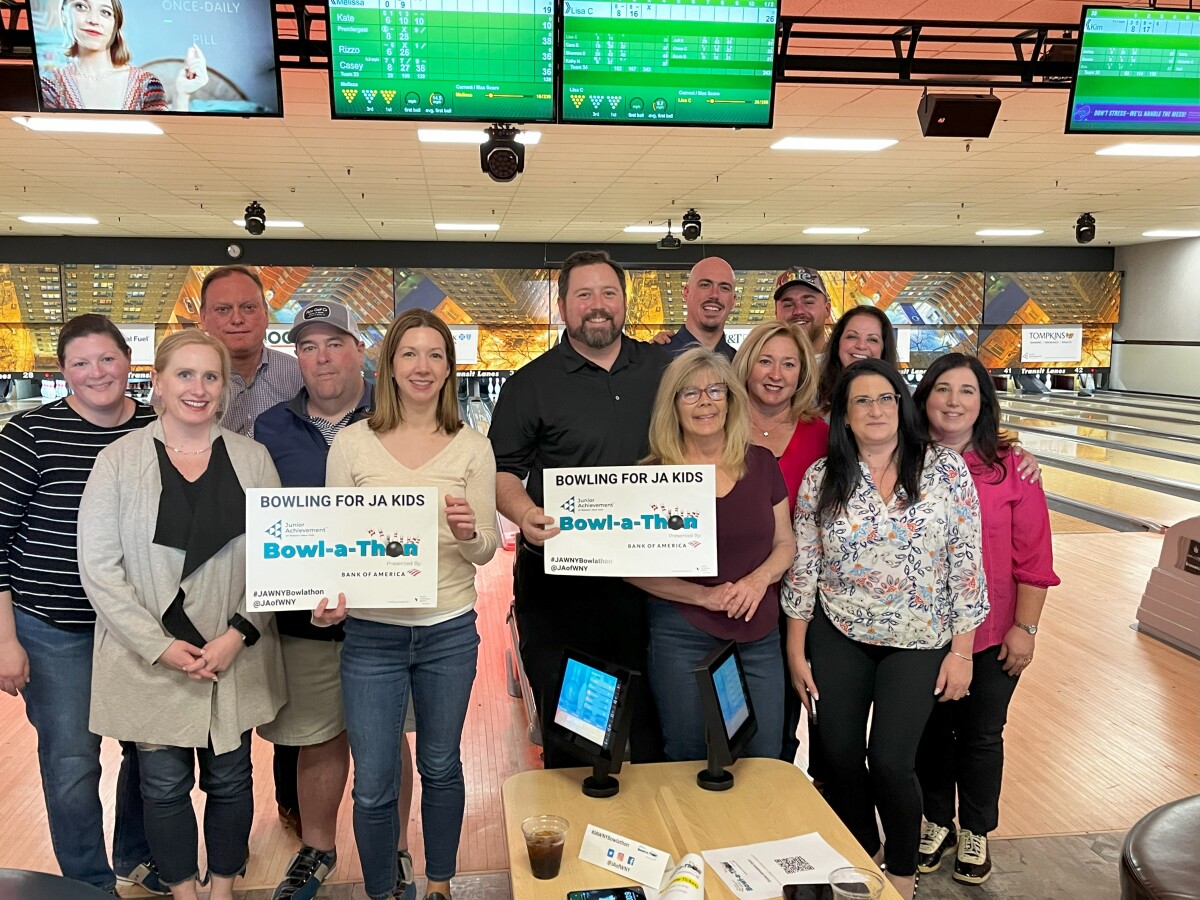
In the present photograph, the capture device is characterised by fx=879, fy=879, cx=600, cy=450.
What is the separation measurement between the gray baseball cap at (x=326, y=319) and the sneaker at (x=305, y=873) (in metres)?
1.29

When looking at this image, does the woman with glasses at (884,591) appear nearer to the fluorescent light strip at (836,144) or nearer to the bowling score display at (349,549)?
the bowling score display at (349,549)

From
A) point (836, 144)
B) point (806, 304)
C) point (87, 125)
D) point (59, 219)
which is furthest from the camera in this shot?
point (59, 219)

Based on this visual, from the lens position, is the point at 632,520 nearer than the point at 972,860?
Yes

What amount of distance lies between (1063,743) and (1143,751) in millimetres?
243

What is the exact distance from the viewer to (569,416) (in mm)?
2162

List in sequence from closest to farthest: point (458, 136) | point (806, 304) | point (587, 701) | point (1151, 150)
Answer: point (587, 701)
point (806, 304)
point (458, 136)
point (1151, 150)

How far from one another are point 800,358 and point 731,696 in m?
0.87

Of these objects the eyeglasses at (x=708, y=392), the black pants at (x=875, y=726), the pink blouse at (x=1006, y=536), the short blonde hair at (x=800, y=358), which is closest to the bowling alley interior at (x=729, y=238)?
the black pants at (x=875, y=726)

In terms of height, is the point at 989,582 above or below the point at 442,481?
below

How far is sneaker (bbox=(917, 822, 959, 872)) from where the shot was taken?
227cm

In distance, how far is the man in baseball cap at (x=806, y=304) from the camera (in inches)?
113

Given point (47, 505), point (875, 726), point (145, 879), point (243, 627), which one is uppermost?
point (47, 505)

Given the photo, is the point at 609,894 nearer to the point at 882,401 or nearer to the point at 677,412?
the point at 677,412

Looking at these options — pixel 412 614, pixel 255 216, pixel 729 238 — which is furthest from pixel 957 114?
pixel 729 238
